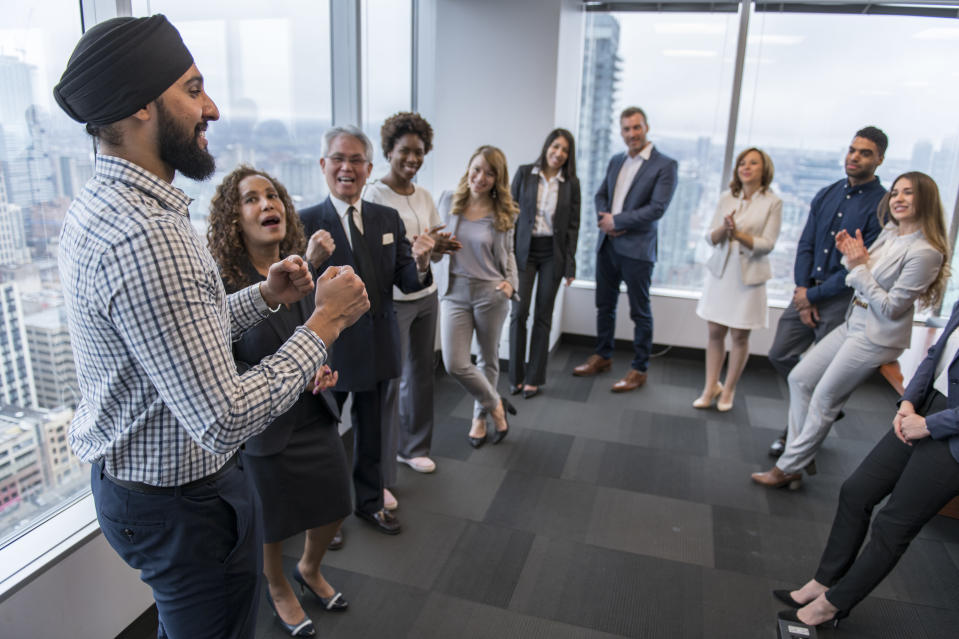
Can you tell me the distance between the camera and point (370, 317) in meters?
2.31

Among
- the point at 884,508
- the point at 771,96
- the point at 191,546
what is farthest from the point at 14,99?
the point at 771,96

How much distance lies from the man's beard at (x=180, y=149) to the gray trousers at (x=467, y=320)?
204 cm

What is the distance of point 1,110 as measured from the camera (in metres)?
1.64

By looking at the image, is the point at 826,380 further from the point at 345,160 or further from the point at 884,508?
the point at 345,160

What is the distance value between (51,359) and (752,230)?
326 centimetres

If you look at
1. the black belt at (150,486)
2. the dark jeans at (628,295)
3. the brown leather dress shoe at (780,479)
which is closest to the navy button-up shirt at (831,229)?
the brown leather dress shoe at (780,479)

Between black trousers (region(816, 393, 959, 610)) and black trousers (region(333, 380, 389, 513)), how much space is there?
1579 millimetres

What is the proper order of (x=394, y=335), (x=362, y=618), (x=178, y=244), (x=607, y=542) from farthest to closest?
(x=607, y=542) < (x=394, y=335) < (x=362, y=618) < (x=178, y=244)

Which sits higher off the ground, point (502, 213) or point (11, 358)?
point (502, 213)

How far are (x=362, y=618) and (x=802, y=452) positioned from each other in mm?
2006

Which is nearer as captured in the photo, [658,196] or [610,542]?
[610,542]

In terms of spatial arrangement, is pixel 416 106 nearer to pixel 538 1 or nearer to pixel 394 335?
pixel 538 1

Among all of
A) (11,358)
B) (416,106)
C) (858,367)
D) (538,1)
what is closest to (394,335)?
(11,358)

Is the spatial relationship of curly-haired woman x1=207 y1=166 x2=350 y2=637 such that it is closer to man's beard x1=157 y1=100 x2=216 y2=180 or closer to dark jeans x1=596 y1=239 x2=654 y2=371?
man's beard x1=157 y1=100 x2=216 y2=180
